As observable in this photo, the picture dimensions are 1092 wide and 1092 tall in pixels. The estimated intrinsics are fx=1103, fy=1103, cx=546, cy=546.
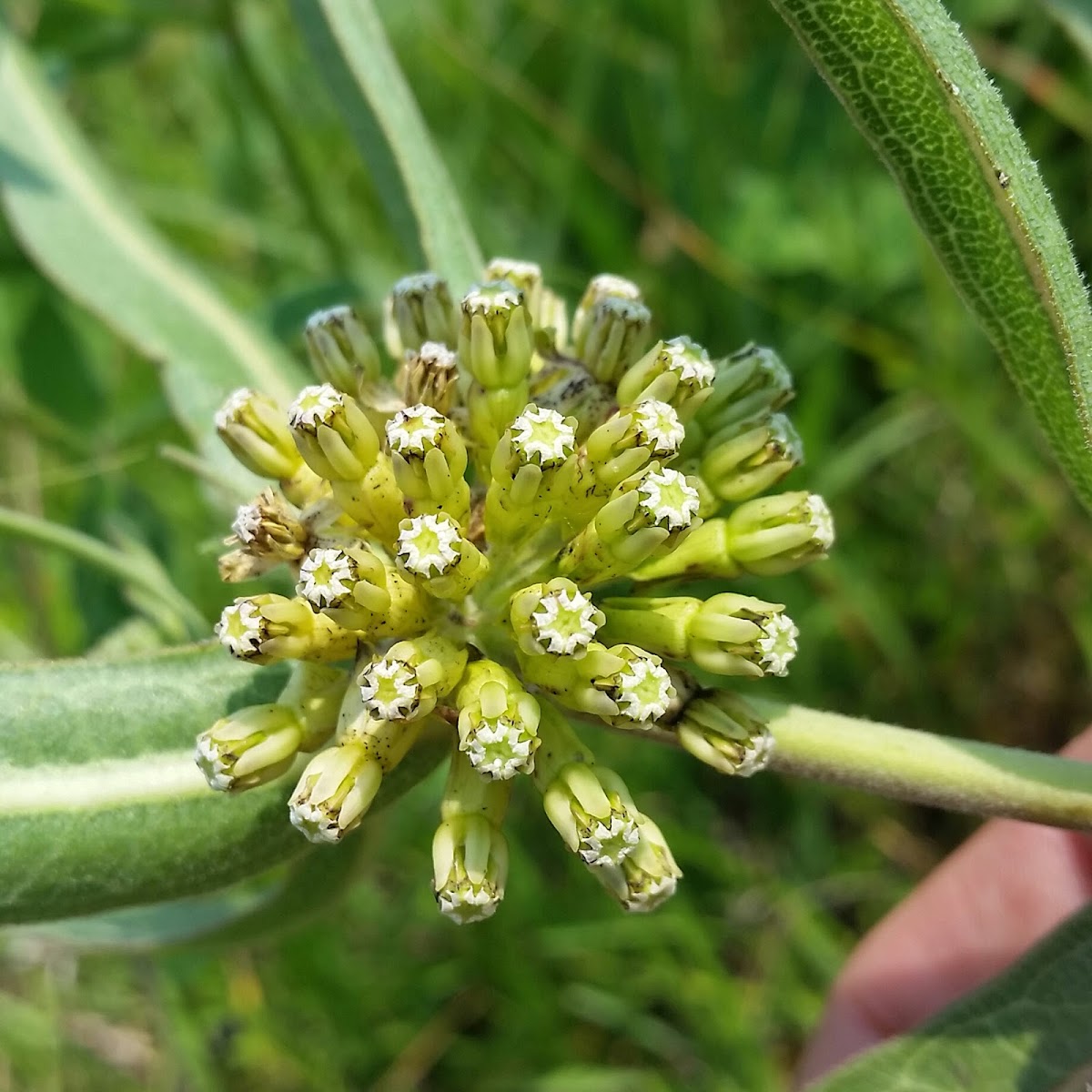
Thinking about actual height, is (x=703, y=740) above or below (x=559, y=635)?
below

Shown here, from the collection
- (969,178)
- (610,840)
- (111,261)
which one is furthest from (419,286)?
(111,261)

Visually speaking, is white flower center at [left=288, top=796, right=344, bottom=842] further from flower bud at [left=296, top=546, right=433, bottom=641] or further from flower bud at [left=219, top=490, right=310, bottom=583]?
flower bud at [left=219, top=490, right=310, bottom=583]

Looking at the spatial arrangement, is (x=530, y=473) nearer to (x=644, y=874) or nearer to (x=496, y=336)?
(x=496, y=336)

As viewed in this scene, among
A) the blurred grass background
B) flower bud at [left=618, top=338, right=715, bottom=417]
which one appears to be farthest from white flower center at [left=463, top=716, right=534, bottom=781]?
the blurred grass background

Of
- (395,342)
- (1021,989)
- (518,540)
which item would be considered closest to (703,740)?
(518,540)

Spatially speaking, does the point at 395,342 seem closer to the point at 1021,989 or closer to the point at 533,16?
the point at 1021,989

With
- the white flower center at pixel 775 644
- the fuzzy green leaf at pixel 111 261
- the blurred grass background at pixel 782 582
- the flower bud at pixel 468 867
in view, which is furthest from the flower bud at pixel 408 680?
the blurred grass background at pixel 782 582
